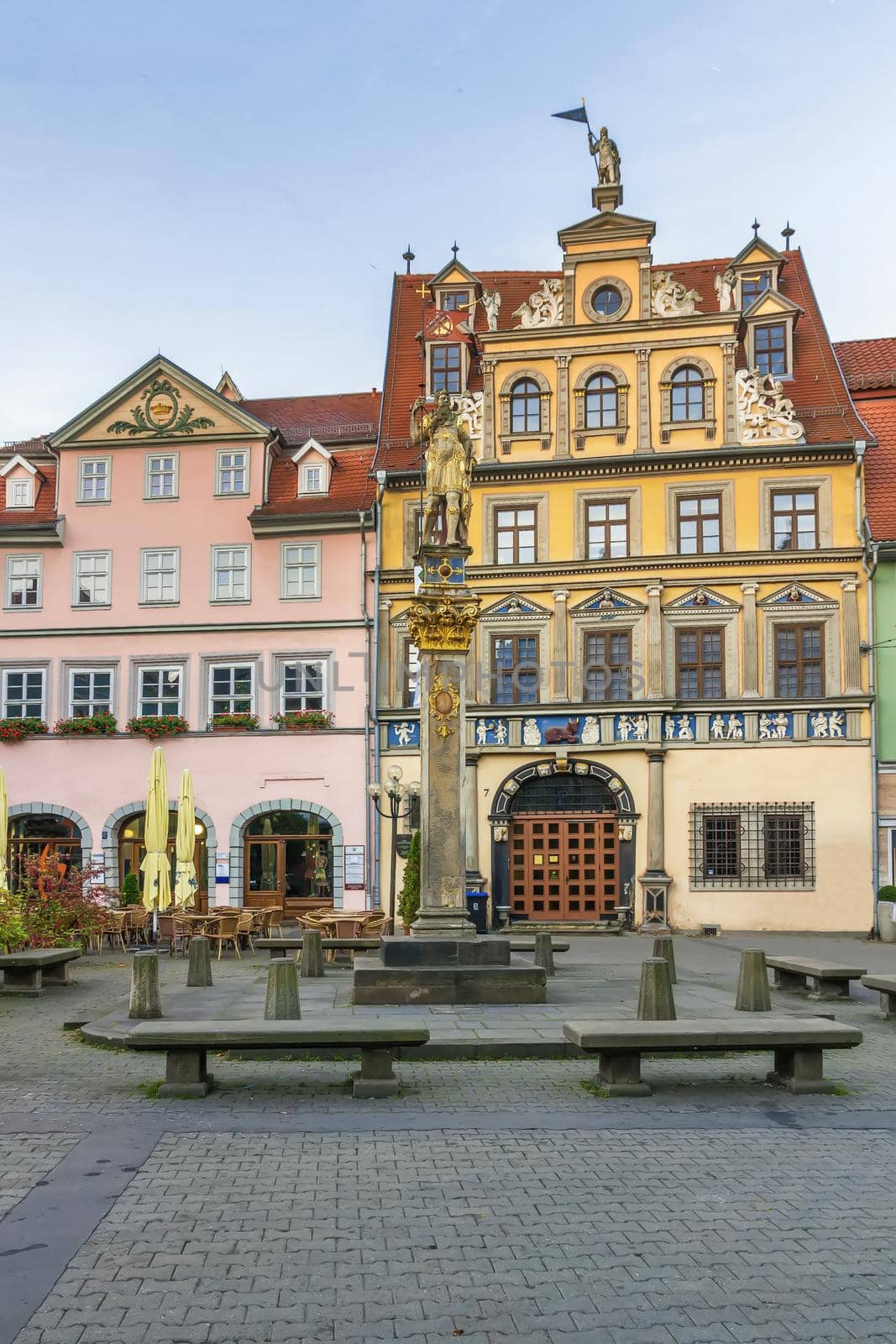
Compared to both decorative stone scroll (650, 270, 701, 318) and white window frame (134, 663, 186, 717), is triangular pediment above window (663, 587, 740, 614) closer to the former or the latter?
decorative stone scroll (650, 270, 701, 318)

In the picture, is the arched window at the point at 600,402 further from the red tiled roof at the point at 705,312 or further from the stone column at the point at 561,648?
the stone column at the point at 561,648

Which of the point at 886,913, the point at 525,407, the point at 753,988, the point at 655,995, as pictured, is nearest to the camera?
the point at 655,995

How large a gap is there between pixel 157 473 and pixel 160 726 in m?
6.36

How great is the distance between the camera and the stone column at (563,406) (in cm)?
2966

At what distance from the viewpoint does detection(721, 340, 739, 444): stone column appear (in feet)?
95.4

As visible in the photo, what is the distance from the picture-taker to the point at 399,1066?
10.5 metres

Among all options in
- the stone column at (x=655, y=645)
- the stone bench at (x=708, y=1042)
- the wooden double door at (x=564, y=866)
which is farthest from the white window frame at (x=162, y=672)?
the stone bench at (x=708, y=1042)

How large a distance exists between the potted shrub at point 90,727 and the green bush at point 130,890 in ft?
12.2

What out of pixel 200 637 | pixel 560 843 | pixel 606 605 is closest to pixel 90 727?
pixel 200 637

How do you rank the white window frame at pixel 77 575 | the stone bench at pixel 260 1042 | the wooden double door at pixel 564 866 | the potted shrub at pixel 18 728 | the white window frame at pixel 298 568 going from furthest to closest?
the white window frame at pixel 77 575
the white window frame at pixel 298 568
the potted shrub at pixel 18 728
the wooden double door at pixel 564 866
the stone bench at pixel 260 1042

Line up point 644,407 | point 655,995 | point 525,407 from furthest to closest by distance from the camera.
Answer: point 525,407
point 644,407
point 655,995

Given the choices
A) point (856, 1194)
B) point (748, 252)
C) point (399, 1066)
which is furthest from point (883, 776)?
point (856, 1194)

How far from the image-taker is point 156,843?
22.9 meters

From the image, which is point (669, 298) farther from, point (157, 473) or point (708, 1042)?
point (708, 1042)
